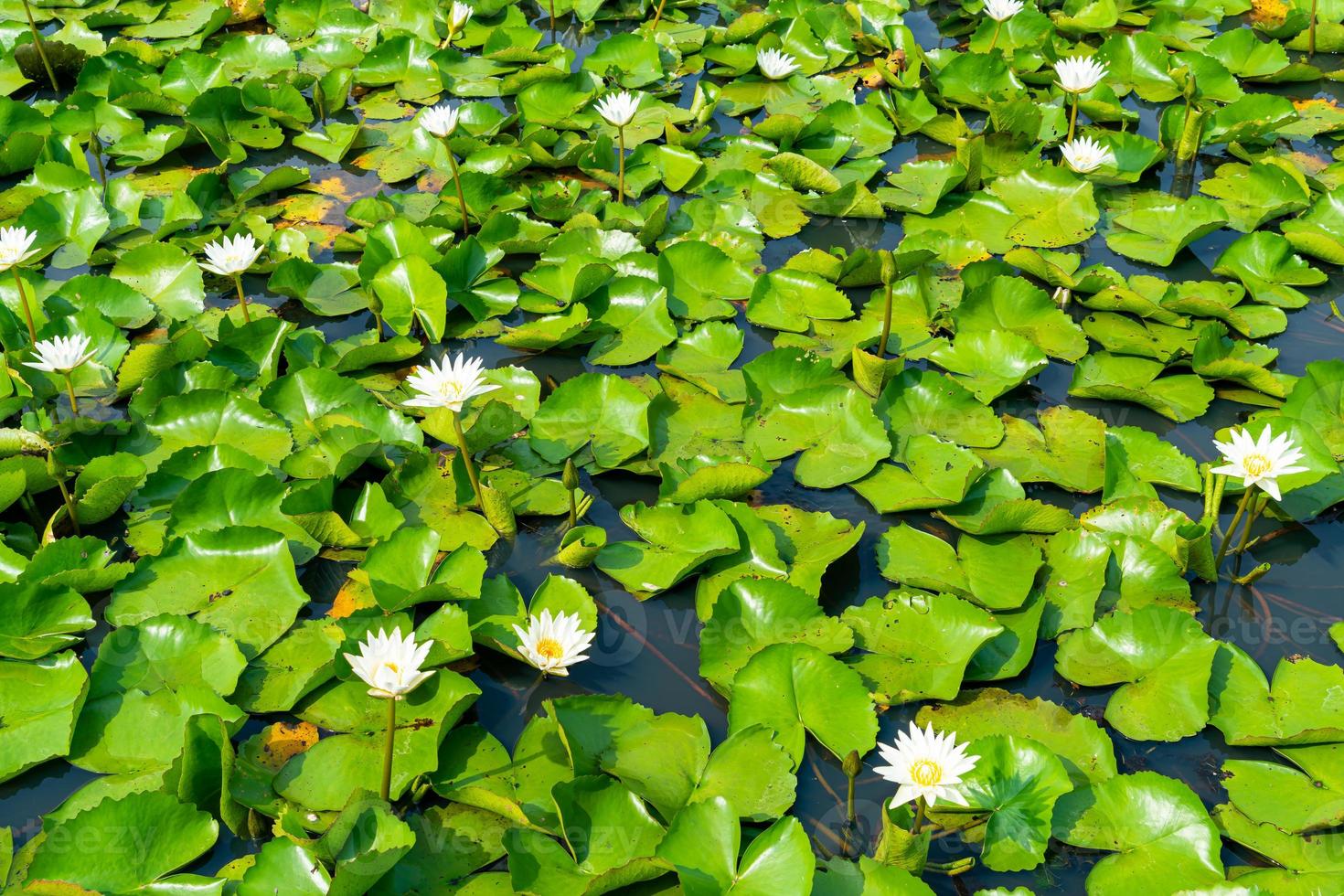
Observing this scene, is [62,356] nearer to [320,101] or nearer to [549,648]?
[549,648]

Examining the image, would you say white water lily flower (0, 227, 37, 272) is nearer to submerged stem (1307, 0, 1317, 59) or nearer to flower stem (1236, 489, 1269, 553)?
flower stem (1236, 489, 1269, 553)

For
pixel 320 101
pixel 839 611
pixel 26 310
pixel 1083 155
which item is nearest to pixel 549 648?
pixel 839 611

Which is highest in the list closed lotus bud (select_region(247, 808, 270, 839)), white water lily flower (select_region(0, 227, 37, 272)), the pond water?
white water lily flower (select_region(0, 227, 37, 272))

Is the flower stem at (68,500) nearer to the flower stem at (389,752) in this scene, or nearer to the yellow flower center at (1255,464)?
the flower stem at (389,752)

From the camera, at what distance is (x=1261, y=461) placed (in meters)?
3.21

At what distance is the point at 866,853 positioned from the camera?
8.89 feet

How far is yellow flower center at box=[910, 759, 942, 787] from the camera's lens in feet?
8.21

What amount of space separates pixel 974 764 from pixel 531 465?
5.86 feet

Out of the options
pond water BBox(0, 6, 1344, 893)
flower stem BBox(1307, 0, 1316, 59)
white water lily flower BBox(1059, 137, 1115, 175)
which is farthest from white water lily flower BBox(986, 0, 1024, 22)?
pond water BBox(0, 6, 1344, 893)

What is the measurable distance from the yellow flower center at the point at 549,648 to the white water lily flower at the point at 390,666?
1.05 feet

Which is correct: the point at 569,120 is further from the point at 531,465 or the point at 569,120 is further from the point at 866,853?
the point at 866,853

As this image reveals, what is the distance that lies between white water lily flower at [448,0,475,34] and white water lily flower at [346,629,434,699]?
4590mm

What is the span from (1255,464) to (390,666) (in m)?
2.47

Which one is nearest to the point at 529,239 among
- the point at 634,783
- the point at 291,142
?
the point at 291,142
